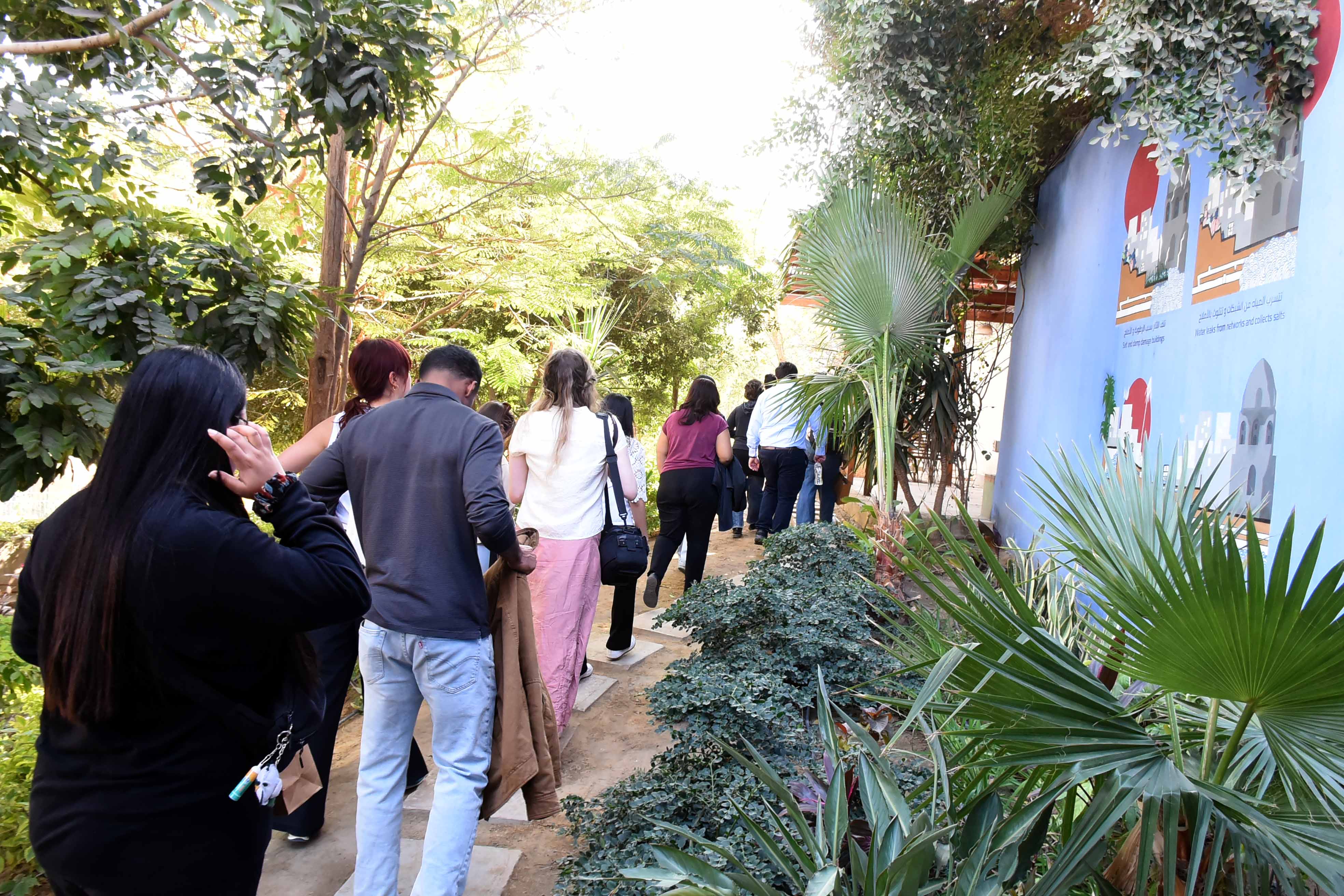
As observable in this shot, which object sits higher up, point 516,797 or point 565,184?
point 565,184

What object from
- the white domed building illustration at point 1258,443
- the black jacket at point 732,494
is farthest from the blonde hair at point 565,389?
the black jacket at point 732,494

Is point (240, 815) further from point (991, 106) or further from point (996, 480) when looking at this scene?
point (996, 480)

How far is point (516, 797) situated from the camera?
3451mm

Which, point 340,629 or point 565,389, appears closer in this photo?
point 340,629

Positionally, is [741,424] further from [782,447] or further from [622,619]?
[622,619]

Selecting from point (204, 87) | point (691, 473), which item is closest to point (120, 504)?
point (204, 87)

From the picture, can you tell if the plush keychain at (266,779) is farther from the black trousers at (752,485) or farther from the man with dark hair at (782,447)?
the black trousers at (752,485)

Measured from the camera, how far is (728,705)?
2.74 m

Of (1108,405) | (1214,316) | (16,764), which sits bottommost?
(16,764)

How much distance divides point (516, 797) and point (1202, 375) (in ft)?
11.8

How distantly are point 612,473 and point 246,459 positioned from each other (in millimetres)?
2334

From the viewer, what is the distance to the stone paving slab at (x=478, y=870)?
2.74m

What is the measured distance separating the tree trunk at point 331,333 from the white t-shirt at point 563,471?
2.39 meters

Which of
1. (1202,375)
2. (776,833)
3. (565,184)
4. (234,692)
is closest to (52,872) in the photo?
(234,692)
